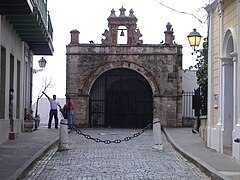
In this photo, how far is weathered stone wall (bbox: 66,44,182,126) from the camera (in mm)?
31781

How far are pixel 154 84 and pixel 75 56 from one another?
15.4ft

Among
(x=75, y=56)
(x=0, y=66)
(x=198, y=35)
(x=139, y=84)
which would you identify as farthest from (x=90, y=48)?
(x=0, y=66)

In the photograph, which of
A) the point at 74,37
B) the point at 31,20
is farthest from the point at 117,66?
the point at 31,20

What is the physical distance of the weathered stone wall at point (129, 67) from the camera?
3178cm

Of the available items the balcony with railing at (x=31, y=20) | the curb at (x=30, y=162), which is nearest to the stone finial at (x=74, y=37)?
the balcony with railing at (x=31, y=20)

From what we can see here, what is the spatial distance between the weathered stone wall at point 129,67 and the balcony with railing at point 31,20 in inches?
150

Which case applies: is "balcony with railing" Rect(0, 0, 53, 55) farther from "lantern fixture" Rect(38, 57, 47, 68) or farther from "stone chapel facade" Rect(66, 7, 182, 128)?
"stone chapel facade" Rect(66, 7, 182, 128)

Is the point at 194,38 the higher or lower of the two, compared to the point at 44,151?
higher

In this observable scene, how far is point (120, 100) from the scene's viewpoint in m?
32.6

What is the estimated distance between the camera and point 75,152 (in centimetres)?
1697

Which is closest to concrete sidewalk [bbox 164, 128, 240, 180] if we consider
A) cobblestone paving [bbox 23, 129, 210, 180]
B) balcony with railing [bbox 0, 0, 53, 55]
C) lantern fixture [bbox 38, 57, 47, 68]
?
cobblestone paving [bbox 23, 129, 210, 180]

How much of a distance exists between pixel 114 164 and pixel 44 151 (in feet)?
10.3

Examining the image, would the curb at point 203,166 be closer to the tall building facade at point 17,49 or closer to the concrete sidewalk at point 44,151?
the concrete sidewalk at point 44,151

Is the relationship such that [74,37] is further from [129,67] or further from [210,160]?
[210,160]
